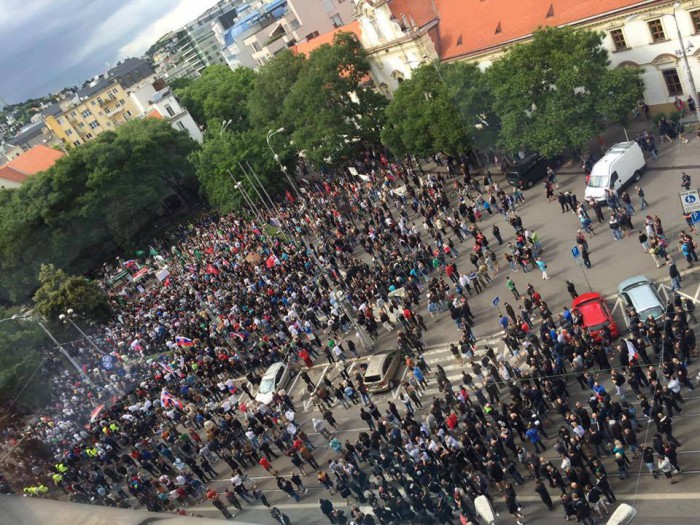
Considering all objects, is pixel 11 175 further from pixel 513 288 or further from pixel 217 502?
pixel 513 288

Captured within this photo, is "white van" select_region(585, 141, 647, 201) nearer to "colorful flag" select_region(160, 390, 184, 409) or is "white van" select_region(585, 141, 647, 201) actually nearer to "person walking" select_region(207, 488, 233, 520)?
"person walking" select_region(207, 488, 233, 520)

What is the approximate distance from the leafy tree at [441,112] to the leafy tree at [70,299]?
25612 mm

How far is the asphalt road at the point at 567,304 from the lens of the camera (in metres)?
16.7

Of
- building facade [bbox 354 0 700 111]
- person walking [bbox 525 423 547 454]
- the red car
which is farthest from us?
building facade [bbox 354 0 700 111]

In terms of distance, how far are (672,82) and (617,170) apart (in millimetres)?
9888

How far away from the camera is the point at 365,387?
25844mm

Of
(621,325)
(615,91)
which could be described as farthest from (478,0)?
(621,325)

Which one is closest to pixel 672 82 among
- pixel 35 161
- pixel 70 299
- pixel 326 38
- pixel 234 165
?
pixel 234 165

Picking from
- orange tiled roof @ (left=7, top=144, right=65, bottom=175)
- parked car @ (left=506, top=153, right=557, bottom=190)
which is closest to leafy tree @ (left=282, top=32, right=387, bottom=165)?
parked car @ (left=506, top=153, right=557, bottom=190)

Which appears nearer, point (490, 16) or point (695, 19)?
point (695, 19)

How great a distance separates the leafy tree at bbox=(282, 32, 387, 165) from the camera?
52.9 m

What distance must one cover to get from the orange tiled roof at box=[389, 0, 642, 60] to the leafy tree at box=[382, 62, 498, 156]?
521cm

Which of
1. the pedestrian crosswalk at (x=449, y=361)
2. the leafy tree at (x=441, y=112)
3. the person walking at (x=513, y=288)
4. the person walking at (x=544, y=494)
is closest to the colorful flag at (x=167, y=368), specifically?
the pedestrian crosswalk at (x=449, y=361)

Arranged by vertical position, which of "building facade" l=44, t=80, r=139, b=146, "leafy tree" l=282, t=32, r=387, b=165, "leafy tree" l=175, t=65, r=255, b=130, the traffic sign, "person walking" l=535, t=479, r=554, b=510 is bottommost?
"person walking" l=535, t=479, r=554, b=510
